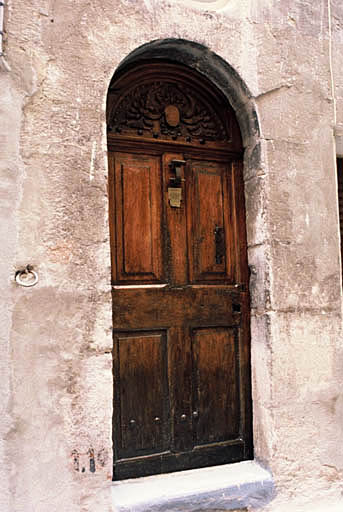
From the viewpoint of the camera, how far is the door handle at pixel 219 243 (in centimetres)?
323

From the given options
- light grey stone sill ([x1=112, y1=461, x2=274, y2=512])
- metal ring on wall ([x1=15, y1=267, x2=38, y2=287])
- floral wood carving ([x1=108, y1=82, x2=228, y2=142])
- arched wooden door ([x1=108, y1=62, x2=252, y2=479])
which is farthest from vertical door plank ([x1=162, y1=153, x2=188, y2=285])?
light grey stone sill ([x1=112, y1=461, x2=274, y2=512])

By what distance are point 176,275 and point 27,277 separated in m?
0.93

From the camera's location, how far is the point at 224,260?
3252mm

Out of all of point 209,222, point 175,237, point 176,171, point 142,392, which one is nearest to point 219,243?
point 209,222

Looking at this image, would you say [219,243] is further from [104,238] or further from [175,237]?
[104,238]

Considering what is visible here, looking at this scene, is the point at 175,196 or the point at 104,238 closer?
the point at 104,238

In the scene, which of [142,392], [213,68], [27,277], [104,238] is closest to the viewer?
[27,277]

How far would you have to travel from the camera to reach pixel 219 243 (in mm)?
3246

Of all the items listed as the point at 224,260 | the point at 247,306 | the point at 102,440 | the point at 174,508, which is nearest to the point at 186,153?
the point at 224,260

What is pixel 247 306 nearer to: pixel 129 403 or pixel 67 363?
pixel 129 403

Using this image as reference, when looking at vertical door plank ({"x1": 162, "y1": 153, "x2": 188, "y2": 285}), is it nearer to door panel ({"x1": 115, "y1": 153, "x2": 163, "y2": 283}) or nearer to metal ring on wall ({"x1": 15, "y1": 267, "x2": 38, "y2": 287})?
door panel ({"x1": 115, "y1": 153, "x2": 163, "y2": 283})

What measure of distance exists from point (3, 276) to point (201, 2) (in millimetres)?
2028

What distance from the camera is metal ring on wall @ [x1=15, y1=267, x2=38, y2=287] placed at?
253cm

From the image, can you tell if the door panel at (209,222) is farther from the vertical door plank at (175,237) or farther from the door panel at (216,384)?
the door panel at (216,384)
